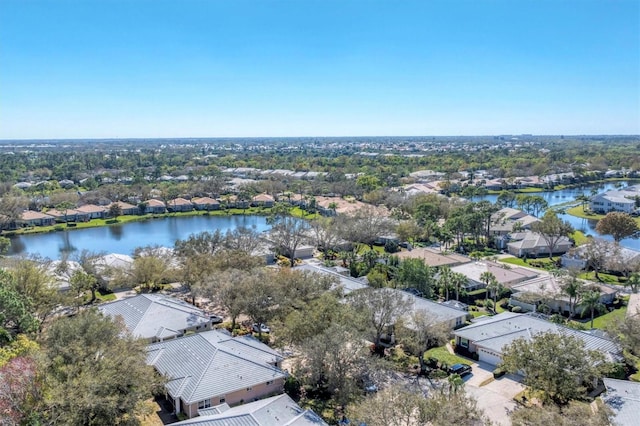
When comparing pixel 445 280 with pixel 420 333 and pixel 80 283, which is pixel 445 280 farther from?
pixel 80 283

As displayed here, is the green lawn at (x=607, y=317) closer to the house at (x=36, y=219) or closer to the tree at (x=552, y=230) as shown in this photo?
the tree at (x=552, y=230)

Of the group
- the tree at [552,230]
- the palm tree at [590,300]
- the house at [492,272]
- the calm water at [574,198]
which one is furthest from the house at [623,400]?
the calm water at [574,198]

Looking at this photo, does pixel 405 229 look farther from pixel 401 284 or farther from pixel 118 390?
pixel 118 390

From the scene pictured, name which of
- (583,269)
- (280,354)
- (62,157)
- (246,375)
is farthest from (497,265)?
(62,157)

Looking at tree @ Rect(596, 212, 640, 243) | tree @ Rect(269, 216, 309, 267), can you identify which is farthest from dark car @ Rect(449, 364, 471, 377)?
tree @ Rect(596, 212, 640, 243)

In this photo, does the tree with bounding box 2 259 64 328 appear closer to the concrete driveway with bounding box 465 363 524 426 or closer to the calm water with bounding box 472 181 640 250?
the concrete driveway with bounding box 465 363 524 426

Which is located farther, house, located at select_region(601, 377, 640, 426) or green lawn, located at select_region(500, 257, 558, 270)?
green lawn, located at select_region(500, 257, 558, 270)
